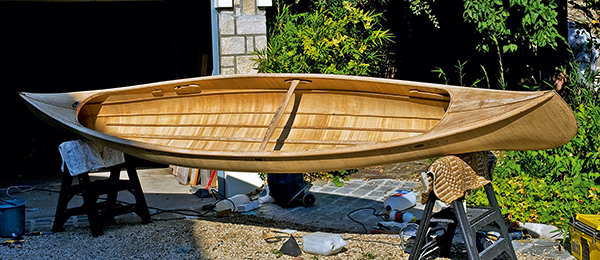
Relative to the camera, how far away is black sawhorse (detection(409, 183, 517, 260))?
2946 millimetres

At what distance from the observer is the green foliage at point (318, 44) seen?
19.4 feet

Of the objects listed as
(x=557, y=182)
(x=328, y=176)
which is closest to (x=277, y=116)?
(x=557, y=182)

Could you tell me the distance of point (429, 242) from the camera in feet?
11.6

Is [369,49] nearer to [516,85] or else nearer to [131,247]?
[516,85]

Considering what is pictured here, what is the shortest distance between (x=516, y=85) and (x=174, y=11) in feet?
18.5

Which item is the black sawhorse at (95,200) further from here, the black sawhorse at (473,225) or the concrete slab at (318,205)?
the black sawhorse at (473,225)

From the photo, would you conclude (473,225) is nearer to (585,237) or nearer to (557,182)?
(585,237)

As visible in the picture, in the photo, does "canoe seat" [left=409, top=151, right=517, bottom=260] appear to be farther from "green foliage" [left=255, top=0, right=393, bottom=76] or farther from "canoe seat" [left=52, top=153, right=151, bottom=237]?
"green foliage" [left=255, top=0, right=393, bottom=76]

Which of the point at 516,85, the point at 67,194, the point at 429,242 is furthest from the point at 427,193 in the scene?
the point at 516,85

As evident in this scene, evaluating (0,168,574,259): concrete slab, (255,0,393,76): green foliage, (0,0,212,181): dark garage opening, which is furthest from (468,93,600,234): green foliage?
(0,0,212,181): dark garage opening

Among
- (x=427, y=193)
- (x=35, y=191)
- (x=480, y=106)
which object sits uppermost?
(x=480, y=106)

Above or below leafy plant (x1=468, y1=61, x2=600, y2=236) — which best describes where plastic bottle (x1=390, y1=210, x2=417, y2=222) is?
below

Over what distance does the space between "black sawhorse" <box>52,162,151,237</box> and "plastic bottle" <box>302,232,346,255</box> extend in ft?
5.63

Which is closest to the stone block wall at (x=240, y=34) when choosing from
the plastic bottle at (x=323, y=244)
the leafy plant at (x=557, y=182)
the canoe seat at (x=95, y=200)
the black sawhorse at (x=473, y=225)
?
the canoe seat at (x=95, y=200)
